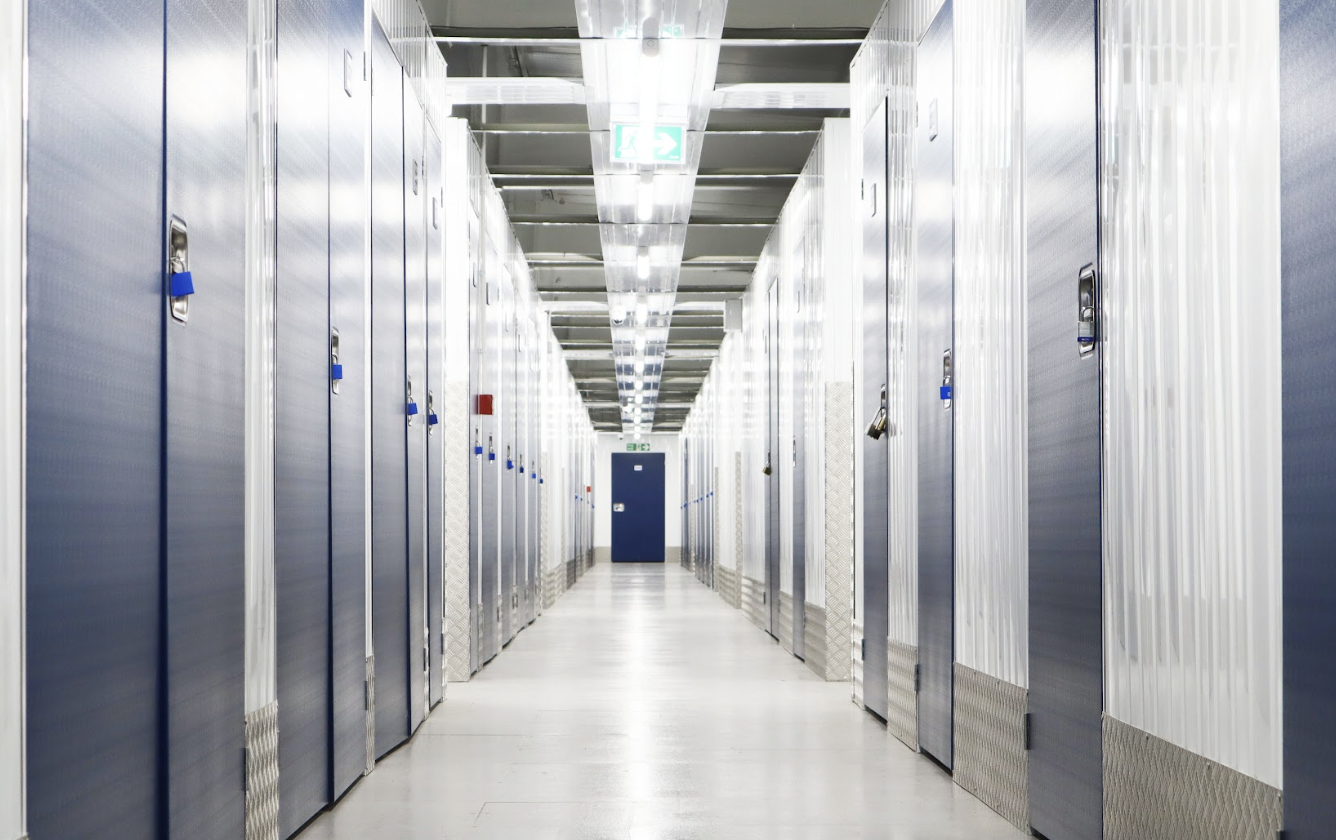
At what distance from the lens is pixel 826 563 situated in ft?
28.8

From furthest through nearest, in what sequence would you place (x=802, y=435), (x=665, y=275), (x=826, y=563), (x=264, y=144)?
1. (x=665, y=275)
2. (x=802, y=435)
3. (x=826, y=563)
4. (x=264, y=144)

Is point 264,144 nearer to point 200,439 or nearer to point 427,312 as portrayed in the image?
point 200,439

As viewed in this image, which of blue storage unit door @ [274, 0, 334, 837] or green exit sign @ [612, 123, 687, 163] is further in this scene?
green exit sign @ [612, 123, 687, 163]

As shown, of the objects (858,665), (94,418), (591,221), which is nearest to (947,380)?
(858,665)

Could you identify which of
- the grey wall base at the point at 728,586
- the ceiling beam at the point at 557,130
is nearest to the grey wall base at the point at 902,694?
the ceiling beam at the point at 557,130

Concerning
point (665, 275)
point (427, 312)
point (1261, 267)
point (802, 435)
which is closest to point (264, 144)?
point (1261, 267)

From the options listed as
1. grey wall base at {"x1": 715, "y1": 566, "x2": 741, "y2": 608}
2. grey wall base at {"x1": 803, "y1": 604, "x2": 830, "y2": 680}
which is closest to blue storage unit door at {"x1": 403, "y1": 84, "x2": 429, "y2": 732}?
grey wall base at {"x1": 803, "y1": 604, "x2": 830, "y2": 680}

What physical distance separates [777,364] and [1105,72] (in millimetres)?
8324

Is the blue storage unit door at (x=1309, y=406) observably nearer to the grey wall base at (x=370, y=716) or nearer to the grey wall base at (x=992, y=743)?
the grey wall base at (x=992, y=743)

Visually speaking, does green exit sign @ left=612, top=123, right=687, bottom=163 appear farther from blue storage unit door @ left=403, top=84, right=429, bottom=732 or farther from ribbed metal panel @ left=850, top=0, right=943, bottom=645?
blue storage unit door @ left=403, top=84, right=429, bottom=732

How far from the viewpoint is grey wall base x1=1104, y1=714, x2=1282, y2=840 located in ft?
9.05

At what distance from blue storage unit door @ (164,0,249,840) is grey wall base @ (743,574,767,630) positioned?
967 cm

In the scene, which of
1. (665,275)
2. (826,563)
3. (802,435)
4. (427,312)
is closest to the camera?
(427,312)

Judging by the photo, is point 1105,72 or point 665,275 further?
point 665,275
